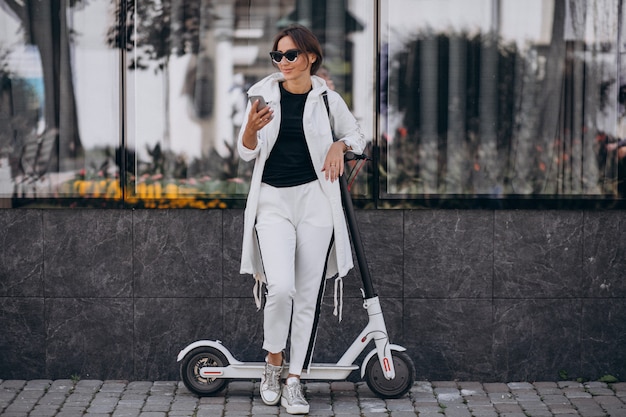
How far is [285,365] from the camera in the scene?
666 cm

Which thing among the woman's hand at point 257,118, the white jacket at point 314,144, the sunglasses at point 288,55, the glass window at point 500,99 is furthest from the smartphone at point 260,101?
the glass window at point 500,99

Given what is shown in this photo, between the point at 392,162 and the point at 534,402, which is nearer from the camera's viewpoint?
the point at 534,402

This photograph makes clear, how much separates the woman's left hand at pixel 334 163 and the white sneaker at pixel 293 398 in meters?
1.19

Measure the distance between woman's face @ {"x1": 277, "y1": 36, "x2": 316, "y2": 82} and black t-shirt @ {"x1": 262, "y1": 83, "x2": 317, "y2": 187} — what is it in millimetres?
120

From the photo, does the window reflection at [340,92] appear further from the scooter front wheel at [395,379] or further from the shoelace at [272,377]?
the shoelace at [272,377]

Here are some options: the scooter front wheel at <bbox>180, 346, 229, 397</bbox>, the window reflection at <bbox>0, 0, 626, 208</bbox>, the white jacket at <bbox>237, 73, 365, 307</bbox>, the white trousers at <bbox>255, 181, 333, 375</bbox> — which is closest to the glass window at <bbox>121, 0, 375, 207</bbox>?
the window reflection at <bbox>0, 0, 626, 208</bbox>

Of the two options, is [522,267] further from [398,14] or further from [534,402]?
[398,14]

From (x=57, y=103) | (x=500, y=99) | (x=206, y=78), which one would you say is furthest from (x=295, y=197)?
(x=57, y=103)

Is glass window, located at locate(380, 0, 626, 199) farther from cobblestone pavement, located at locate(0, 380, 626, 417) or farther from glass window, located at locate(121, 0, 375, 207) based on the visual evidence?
cobblestone pavement, located at locate(0, 380, 626, 417)

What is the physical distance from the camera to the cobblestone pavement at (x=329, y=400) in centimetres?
647

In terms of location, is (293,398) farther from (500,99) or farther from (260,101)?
(500,99)

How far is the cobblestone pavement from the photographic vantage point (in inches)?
255

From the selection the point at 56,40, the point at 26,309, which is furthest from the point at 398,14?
the point at 26,309

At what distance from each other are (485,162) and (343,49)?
1.18m
